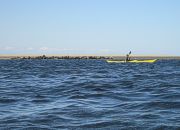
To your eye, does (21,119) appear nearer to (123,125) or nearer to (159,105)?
(123,125)

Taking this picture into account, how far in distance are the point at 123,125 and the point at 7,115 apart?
4.16m

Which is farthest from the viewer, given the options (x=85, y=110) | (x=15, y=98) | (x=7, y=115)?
(x=15, y=98)

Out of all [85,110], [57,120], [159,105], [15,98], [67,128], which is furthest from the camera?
[15,98]

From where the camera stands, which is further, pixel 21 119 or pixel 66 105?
pixel 66 105

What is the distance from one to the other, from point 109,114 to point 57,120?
2.00 metres

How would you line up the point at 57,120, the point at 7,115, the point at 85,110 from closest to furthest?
the point at 57,120
the point at 7,115
the point at 85,110

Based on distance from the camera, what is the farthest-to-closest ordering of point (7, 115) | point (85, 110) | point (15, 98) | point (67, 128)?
point (15, 98)
point (85, 110)
point (7, 115)
point (67, 128)

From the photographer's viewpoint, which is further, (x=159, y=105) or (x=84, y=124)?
(x=159, y=105)

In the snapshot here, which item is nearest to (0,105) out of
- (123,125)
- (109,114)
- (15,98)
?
(15,98)

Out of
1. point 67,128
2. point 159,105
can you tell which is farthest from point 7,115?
point 159,105

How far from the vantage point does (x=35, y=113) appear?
13297 millimetres

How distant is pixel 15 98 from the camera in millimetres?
17906

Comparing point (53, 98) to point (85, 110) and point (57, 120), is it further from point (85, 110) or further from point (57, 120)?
point (57, 120)

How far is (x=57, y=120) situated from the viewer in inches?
472
